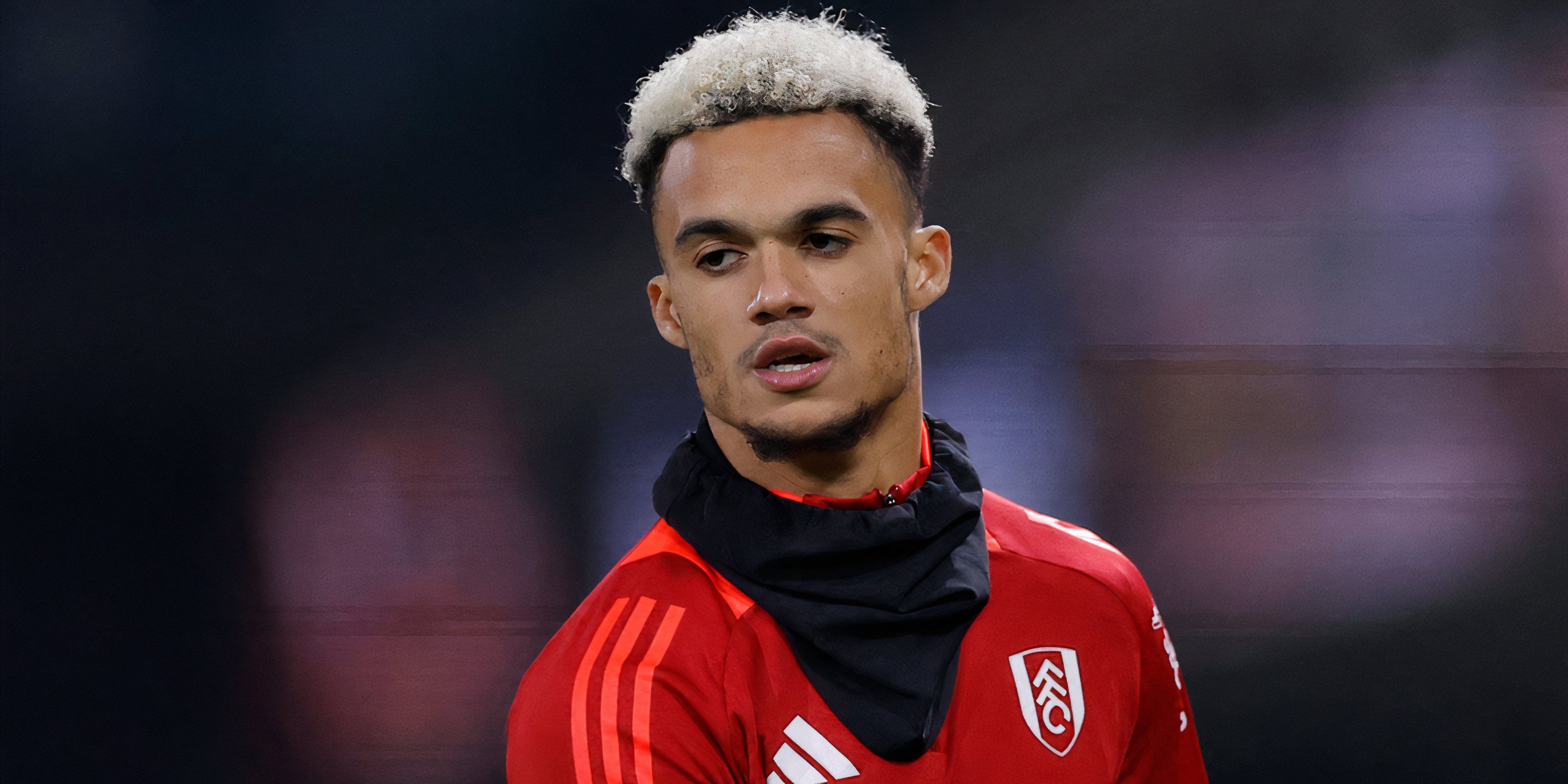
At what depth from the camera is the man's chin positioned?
1.26 m

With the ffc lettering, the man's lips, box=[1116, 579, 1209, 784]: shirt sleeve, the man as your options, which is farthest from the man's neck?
box=[1116, 579, 1209, 784]: shirt sleeve

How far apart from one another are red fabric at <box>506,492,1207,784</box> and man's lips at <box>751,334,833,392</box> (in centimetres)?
28

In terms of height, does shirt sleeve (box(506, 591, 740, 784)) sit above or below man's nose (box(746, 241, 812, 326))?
below

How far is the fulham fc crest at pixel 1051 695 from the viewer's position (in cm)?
132

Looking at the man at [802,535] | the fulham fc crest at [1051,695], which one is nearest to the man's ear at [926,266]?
the man at [802,535]

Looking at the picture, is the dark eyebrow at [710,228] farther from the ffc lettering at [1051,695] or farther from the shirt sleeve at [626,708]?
the ffc lettering at [1051,695]

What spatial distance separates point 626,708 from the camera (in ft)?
3.87

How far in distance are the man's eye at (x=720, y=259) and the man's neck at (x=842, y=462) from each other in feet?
0.74

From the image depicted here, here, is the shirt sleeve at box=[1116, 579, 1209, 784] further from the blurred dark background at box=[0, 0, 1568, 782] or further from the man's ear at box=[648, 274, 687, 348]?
the man's ear at box=[648, 274, 687, 348]

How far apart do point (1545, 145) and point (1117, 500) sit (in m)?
1.27

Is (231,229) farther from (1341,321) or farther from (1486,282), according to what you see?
(1486,282)

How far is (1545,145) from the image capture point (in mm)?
2229

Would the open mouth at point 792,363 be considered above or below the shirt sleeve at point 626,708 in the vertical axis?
above

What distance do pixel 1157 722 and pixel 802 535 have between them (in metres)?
0.69
